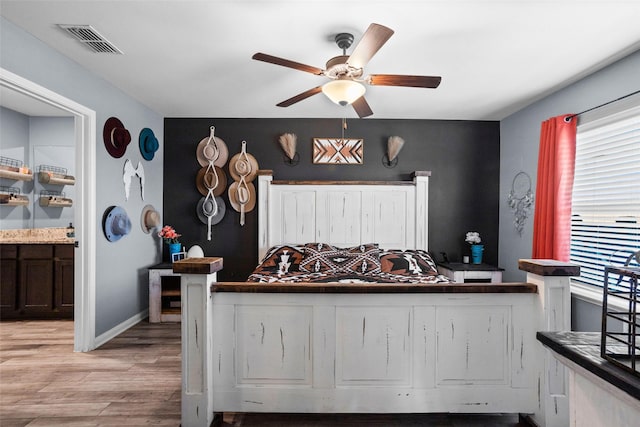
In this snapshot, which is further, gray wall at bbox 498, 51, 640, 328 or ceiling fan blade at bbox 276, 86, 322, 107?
gray wall at bbox 498, 51, 640, 328

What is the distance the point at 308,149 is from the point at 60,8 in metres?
2.85

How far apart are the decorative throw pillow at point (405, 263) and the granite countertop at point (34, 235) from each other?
3715 mm

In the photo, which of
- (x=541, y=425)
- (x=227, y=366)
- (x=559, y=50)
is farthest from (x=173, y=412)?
(x=559, y=50)

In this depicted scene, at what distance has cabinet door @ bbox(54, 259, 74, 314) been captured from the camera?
4098 mm

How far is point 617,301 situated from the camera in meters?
2.74

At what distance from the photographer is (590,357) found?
83 cm

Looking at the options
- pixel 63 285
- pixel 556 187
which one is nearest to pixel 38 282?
pixel 63 285

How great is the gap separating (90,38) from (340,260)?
9.49 feet

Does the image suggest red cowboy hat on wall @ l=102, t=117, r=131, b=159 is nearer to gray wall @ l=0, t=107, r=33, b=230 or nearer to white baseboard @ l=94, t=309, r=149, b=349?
white baseboard @ l=94, t=309, r=149, b=349

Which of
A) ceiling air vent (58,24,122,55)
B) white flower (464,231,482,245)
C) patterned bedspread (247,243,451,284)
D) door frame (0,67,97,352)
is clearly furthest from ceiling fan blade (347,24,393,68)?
white flower (464,231,482,245)

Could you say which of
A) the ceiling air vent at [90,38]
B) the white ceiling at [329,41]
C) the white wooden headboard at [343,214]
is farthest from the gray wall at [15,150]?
the white wooden headboard at [343,214]

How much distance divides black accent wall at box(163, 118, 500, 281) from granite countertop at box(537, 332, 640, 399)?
3713 millimetres

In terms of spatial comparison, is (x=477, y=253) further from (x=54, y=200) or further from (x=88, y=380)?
(x=54, y=200)

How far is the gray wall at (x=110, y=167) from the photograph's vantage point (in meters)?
2.54
